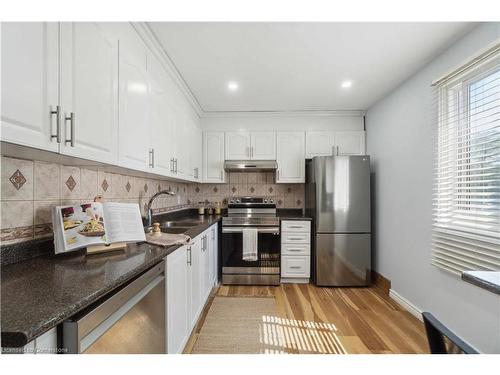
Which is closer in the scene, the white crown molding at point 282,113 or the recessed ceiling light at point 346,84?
the recessed ceiling light at point 346,84

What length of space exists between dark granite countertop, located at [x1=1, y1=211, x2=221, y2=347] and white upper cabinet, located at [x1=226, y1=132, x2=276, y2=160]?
7.59ft

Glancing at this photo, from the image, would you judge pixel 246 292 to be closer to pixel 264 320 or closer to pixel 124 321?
pixel 264 320

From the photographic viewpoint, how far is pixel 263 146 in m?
3.47

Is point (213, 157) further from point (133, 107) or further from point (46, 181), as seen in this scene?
point (46, 181)

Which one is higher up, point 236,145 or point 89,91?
point 236,145

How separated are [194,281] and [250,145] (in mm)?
2112

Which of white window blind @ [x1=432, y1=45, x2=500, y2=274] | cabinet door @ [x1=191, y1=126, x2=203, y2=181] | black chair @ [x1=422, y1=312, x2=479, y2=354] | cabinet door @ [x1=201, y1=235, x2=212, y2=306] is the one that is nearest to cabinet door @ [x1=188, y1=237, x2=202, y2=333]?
cabinet door @ [x1=201, y1=235, x2=212, y2=306]

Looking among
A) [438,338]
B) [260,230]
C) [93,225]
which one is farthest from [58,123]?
[260,230]

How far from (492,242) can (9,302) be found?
2435mm

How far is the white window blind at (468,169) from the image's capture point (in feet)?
5.12

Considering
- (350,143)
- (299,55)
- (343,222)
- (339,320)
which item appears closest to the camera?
(299,55)

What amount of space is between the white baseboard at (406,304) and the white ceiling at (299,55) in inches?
91.3

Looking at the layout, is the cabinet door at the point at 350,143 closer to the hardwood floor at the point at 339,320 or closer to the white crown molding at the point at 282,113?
the white crown molding at the point at 282,113

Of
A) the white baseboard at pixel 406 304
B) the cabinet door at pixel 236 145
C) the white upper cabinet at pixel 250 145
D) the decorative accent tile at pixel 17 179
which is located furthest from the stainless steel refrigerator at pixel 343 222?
the decorative accent tile at pixel 17 179
